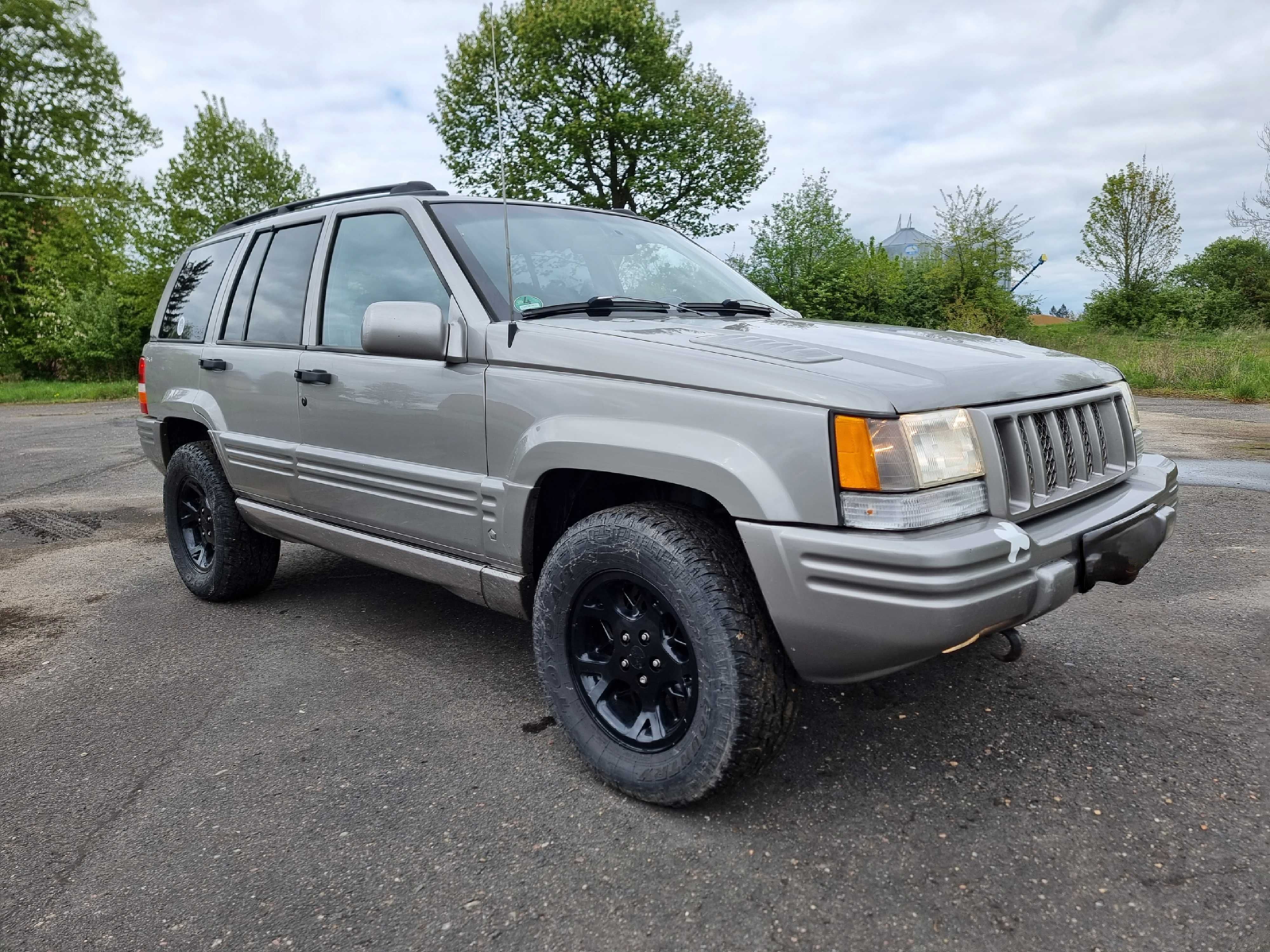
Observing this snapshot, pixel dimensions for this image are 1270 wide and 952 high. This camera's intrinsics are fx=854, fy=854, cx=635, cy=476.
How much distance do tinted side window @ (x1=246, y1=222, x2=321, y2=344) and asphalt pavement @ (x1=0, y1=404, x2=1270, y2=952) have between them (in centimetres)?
133

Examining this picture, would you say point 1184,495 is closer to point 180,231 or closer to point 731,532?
point 731,532

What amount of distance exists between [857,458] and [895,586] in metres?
0.30

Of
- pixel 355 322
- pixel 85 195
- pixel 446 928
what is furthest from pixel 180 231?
pixel 446 928

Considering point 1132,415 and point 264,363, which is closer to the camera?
point 1132,415

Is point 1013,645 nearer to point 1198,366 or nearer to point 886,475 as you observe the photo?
point 886,475

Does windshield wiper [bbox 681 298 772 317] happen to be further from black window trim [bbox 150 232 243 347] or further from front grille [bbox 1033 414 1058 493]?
black window trim [bbox 150 232 243 347]

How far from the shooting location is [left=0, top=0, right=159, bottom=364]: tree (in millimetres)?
29078

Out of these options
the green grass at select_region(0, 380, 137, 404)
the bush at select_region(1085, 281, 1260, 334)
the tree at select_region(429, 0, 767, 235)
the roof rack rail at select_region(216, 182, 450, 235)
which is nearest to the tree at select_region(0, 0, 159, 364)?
the green grass at select_region(0, 380, 137, 404)

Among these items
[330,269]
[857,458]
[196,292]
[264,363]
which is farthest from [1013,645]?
[196,292]

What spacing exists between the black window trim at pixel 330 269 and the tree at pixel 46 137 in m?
31.5

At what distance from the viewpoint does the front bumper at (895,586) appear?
1894mm

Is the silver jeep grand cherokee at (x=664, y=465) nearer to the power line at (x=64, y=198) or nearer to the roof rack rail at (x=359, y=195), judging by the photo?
the roof rack rail at (x=359, y=195)

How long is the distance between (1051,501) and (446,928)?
1.81 meters

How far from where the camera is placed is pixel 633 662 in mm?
2354
